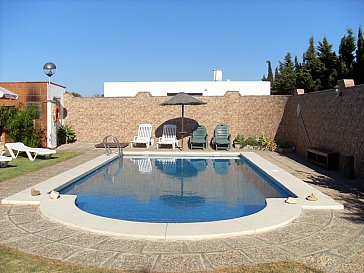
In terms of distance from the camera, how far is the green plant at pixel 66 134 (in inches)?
704

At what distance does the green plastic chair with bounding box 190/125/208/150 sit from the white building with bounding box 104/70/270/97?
12667 millimetres

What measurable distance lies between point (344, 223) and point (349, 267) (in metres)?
1.75

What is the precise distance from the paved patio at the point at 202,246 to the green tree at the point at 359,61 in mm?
15728

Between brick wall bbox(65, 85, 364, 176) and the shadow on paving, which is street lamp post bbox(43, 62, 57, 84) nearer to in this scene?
brick wall bbox(65, 85, 364, 176)

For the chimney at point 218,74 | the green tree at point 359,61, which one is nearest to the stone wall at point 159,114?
the green tree at point 359,61

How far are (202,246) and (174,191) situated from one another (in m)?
4.31

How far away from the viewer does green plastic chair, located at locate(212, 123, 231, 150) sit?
16.3 m

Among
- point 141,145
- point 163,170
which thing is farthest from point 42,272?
point 141,145

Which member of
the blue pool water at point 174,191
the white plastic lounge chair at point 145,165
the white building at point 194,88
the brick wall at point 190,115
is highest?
the white building at point 194,88

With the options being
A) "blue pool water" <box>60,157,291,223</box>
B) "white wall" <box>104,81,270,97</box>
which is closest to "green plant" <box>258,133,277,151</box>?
"blue pool water" <box>60,157,291,223</box>

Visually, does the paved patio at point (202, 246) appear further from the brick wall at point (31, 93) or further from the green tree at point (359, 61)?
the green tree at point (359, 61)

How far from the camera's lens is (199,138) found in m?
16.8

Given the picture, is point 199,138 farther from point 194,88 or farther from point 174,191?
point 194,88

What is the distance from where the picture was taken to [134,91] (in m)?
30.2
